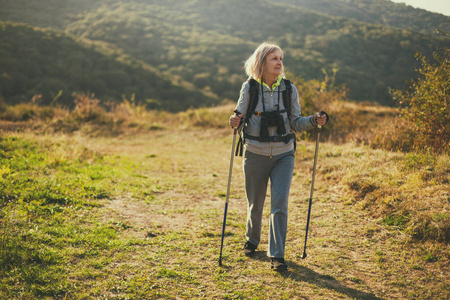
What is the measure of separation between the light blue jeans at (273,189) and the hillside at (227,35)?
28.2 m

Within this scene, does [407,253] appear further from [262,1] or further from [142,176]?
[262,1]

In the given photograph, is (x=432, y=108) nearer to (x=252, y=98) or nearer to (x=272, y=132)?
(x=272, y=132)

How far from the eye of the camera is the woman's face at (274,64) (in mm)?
3838

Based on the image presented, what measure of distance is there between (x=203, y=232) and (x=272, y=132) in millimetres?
2096

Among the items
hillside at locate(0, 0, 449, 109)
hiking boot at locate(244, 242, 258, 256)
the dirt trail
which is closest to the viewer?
the dirt trail

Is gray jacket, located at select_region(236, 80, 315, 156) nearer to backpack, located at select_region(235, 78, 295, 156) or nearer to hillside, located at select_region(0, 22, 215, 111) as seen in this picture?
backpack, located at select_region(235, 78, 295, 156)

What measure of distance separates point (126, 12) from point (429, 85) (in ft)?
203

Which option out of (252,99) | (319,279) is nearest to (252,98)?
(252,99)

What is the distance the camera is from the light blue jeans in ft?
12.5

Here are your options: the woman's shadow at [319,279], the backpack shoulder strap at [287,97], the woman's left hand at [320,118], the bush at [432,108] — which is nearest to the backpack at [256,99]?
the backpack shoulder strap at [287,97]

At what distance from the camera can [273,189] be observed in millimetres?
3854

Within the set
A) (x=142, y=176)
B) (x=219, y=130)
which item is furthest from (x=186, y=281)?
(x=219, y=130)

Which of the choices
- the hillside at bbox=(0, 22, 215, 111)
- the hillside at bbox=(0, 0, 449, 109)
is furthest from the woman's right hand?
the hillside at bbox=(0, 0, 449, 109)

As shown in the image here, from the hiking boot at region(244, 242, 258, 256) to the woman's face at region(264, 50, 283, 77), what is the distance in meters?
2.24
